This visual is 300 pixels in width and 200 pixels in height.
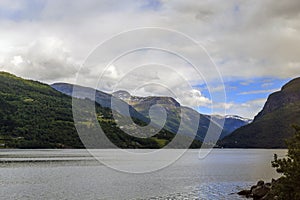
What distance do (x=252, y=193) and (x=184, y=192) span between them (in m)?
11.5

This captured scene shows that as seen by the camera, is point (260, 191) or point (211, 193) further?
point (211, 193)

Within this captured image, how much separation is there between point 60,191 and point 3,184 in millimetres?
15327

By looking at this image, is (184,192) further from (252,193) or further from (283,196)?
(283,196)

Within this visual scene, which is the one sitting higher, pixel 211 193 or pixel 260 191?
pixel 260 191

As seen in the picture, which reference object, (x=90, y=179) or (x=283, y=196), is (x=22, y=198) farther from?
(x=283, y=196)

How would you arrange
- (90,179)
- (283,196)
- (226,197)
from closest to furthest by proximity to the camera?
(283,196), (226,197), (90,179)

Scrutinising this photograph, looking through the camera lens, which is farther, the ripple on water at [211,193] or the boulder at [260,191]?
the boulder at [260,191]

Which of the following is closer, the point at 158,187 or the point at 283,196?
the point at 283,196

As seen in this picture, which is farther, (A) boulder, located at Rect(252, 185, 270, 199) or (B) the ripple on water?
(A) boulder, located at Rect(252, 185, 270, 199)

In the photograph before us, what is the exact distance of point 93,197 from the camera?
62.7 metres

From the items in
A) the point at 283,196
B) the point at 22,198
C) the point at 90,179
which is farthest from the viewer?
the point at 90,179

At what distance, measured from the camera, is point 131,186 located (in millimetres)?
77688

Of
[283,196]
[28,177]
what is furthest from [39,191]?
[283,196]

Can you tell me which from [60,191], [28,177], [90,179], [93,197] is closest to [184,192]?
[93,197]
